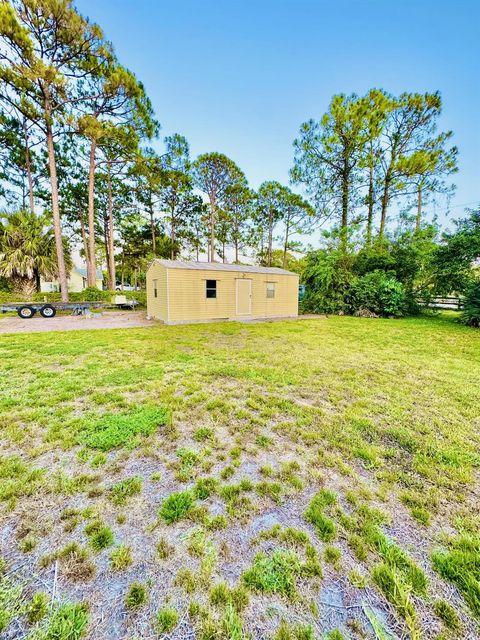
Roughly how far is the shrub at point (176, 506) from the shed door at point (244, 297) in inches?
389

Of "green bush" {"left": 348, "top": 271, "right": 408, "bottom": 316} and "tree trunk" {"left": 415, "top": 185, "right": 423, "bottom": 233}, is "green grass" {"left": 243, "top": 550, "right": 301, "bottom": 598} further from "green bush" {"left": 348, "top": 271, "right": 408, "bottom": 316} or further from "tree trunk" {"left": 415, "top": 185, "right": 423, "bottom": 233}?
"tree trunk" {"left": 415, "top": 185, "right": 423, "bottom": 233}

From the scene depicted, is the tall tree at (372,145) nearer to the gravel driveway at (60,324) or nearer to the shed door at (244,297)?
the shed door at (244,297)

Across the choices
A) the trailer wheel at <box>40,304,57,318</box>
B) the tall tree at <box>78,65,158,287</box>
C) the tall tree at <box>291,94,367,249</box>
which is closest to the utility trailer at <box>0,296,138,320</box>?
the trailer wheel at <box>40,304,57,318</box>

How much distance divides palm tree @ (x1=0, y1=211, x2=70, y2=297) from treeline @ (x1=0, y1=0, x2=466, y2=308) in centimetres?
6

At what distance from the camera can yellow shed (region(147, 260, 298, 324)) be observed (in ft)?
33.0

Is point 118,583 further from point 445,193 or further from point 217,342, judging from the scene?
point 445,193

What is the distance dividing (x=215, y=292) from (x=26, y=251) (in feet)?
40.2

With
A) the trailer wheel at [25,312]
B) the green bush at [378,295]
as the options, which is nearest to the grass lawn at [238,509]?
the trailer wheel at [25,312]

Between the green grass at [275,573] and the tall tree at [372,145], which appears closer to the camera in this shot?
the green grass at [275,573]

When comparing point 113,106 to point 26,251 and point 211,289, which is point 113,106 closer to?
point 26,251

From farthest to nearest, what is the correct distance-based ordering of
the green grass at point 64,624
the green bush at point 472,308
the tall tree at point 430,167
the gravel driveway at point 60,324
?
1. the tall tree at point 430,167
2. the green bush at point 472,308
3. the gravel driveway at point 60,324
4. the green grass at point 64,624

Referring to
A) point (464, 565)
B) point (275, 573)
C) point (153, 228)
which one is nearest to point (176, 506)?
point (275, 573)

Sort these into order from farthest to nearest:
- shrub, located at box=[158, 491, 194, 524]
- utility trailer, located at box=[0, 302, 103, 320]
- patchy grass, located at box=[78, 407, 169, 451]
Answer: utility trailer, located at box=[0, 302, 103, 320] < patchy grass, located at box=[78, 407, 169, 451] < shrub, located at box=[158, 491, 194, 524]

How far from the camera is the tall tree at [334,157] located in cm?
1462
